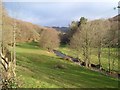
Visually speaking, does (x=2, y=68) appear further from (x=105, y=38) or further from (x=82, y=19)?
(x=82, y=19)

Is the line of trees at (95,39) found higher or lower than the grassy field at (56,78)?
higher

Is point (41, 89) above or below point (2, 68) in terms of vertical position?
below

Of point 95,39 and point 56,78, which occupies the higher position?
point 95,39

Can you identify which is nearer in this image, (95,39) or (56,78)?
(56,78)

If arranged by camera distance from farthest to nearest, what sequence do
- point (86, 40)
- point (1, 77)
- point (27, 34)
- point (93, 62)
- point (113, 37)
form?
point (27, 34)
point (93, 62)
point (86, 40)
point (113, 37)
point (1, 77)

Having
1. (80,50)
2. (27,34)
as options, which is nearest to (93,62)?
(80,50)

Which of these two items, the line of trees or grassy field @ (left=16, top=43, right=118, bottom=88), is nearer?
grassy field @ (left=16, top=43, right=118, bottom=88)

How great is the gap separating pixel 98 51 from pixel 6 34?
26.1 meters

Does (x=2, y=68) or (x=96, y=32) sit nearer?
(x=2, y=68)

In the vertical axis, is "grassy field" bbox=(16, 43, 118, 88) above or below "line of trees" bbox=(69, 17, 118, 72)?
below

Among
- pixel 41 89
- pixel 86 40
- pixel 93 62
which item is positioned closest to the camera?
pixel 41 89

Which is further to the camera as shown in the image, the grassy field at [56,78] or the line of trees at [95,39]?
the line of trees at [95,39]

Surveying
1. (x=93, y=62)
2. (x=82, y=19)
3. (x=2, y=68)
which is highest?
(x=82, y=19)

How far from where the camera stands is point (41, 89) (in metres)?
21.8
